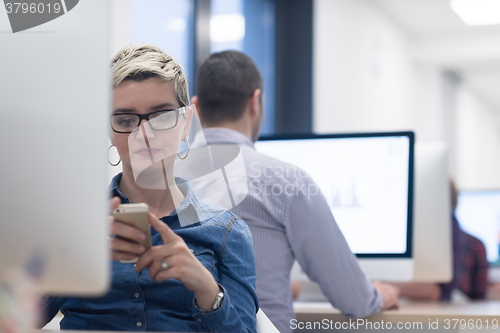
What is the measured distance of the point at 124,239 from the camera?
84cm

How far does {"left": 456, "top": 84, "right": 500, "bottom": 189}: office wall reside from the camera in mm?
7441

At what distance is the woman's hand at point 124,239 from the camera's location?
0.82 metres

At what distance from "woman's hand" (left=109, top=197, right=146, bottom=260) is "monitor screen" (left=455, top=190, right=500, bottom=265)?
270 cm

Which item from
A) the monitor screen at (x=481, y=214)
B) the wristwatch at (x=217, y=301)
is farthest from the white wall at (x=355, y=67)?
the wristwatch at (x=217, y=301)

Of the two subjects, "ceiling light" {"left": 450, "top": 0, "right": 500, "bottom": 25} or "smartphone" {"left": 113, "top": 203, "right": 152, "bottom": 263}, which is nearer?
"smartphone" {"left": 113, "top": 203, "right": 152, "bottom": 263}

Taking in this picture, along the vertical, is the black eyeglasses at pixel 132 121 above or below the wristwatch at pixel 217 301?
above

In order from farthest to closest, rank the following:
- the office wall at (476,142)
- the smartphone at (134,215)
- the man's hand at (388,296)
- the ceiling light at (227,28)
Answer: the office wall at (476,142), the ceiling light at (227,28), the man's hand at (388,296), the smartphone at (134,215)

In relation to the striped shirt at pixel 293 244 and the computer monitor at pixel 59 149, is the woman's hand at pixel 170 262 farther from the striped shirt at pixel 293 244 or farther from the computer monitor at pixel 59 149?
the striped shirt at pixel 293 244

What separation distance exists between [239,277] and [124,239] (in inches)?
10.6

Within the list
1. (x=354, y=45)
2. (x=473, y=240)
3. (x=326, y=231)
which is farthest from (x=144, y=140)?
(x=354, y=45)

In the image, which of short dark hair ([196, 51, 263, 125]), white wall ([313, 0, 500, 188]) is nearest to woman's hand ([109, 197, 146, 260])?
short dark hair ([196, 51, 263, 125])

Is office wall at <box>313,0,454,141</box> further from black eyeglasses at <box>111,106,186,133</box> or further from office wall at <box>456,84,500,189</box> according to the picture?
black eyeglasses at <box>111,106,186,133</box>

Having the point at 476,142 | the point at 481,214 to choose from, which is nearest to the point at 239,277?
the point at 481,214

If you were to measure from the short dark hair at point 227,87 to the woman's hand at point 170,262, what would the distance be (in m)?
0.80
